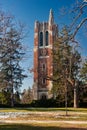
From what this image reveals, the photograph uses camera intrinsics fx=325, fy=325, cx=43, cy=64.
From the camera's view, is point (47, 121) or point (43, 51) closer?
point (47, 121)

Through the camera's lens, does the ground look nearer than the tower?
Yes

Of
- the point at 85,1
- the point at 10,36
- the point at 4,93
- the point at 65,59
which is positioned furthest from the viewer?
the point at 4,93

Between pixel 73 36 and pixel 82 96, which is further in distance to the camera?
pixel 82 96

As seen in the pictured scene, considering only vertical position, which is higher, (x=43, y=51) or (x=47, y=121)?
(x=43, y=51)

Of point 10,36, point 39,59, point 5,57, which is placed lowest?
point 5,57

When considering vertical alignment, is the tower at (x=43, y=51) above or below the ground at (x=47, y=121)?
above

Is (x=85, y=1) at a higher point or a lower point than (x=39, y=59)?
lower

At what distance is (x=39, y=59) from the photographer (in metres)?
96.8

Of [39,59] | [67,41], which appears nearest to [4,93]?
[39,59]

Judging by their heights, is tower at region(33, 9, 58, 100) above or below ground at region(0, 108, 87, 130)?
above

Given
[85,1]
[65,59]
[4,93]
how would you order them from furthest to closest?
[4,93] → [65,59] → [85,1]

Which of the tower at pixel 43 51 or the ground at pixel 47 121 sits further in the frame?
the tower at pixel 43 51

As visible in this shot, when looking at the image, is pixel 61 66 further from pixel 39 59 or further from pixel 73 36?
pixel 73 36

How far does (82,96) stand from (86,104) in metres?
1.88
